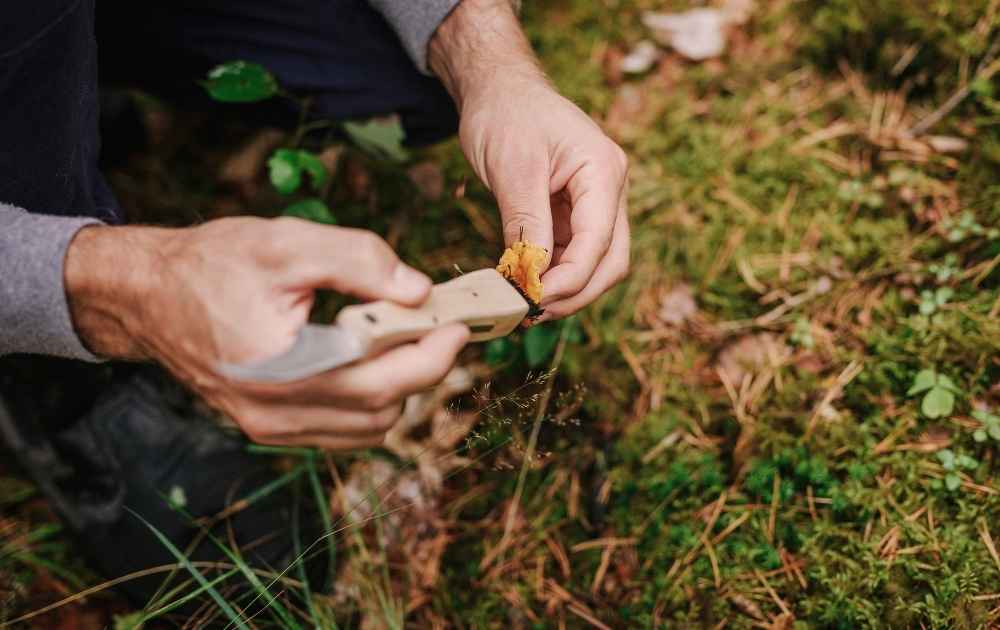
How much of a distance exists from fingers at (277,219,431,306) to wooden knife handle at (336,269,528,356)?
0.03m

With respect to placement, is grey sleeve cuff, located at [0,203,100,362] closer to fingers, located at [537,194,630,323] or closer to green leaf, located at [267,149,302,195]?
green leaf, located at [267,149,302,195]

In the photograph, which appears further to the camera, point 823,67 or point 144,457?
point 823,67

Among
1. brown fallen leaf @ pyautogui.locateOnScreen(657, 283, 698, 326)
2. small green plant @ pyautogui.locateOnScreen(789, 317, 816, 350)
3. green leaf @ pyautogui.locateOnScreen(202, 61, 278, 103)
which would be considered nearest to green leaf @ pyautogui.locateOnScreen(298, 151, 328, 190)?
green leaf @ pyautogui.locateOnScreen(202, 61, 278, 103)

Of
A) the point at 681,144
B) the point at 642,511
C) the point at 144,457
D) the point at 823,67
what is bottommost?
the point at 144,457

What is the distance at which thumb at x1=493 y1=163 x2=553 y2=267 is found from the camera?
154cm

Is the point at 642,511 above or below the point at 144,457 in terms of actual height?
above

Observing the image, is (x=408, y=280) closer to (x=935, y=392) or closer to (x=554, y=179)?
(x=554, y=179)

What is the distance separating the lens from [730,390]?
213 cm

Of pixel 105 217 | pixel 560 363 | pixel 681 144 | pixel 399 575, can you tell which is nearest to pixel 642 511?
pixel 560 363

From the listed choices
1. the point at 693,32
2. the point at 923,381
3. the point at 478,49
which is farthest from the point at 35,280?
the point at 693,32

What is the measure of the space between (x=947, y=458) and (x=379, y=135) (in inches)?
81.7

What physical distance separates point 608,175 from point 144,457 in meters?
1.79

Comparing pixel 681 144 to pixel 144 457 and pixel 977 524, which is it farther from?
pixel 144 457

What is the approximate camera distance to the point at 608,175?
63.9 inches
